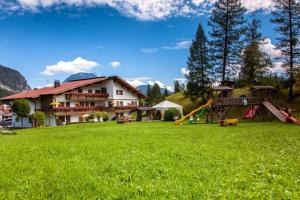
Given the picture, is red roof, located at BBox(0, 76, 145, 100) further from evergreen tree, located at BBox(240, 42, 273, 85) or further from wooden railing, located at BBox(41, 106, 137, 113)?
evergreen tree, located at BBox(240, 42, 273, 85)

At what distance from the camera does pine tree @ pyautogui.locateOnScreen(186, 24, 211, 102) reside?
5172 centimetres

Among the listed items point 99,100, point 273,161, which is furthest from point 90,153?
point 99,100

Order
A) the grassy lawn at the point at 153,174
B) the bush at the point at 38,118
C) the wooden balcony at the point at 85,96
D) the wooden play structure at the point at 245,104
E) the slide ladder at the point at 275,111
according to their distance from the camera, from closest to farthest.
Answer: the grassy lawn at the point at 153,174, the slide ladder at the point at 275,111, the wooden play structure at the point at 245,104, the bush at the point at 38,118, the wooden balcony at the point at 85,96

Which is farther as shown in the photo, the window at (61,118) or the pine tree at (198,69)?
the pine tree at (198,69)

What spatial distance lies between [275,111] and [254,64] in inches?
566

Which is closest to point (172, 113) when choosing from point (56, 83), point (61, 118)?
point (61, 118)

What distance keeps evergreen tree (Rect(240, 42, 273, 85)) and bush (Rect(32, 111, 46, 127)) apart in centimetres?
3321

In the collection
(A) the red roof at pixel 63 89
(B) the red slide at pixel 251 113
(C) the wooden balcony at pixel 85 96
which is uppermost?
(A) the red roof at pixel 63 89

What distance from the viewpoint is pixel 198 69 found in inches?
2068

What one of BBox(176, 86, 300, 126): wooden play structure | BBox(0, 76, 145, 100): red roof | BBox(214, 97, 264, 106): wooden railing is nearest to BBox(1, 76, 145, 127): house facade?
BBox(0, 76, 145, 100): red roof

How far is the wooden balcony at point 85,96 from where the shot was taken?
169ft

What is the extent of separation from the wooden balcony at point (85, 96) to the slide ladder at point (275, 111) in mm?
31987

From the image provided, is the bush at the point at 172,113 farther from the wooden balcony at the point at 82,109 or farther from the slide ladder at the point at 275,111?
the wooden balcony at the point at 82,109

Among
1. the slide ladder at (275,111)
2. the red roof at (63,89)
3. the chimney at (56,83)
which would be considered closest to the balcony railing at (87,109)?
the red roof at (63,89)
